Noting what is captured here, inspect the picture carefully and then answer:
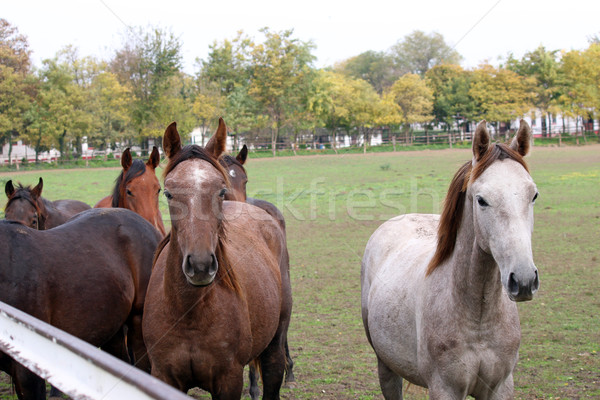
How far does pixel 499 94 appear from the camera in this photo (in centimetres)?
4800

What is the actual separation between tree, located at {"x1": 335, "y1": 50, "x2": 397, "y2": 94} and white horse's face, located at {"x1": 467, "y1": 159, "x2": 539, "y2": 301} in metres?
Answer: 84.2

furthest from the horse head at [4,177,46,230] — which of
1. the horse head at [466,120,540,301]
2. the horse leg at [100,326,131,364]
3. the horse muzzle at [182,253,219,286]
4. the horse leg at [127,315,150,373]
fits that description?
the horse head at [466,120,540,301]

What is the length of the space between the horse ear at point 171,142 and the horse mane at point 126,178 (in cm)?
267

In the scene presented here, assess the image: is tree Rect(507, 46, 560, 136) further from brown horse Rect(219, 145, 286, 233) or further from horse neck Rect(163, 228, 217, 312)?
horse neck Rect(163, 228, 217, 312)

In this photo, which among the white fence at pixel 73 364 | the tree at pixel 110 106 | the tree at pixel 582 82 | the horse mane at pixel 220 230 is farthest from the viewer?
the tree at pixel 110 106

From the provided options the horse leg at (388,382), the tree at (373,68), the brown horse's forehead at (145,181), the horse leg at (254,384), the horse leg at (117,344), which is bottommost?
the horse leg at (254,384)

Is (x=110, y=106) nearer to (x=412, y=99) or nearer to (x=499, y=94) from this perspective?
(x=412, y=99)

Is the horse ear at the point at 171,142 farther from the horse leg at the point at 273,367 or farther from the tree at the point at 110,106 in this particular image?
the tree at the point at 110,106

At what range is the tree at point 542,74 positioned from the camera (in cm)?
4769

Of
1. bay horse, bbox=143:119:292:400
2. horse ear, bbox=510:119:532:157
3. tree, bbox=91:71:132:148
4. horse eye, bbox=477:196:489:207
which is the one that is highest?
tree, bbox=91:71:132:148

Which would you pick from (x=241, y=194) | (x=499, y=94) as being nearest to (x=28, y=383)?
(x=241, y=194)

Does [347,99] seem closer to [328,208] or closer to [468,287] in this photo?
[328,208]

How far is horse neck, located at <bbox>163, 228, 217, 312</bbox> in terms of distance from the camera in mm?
3174

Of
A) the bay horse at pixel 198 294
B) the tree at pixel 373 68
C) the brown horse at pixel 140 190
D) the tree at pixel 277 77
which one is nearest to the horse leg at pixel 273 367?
the bay horse at pixel 198 294
